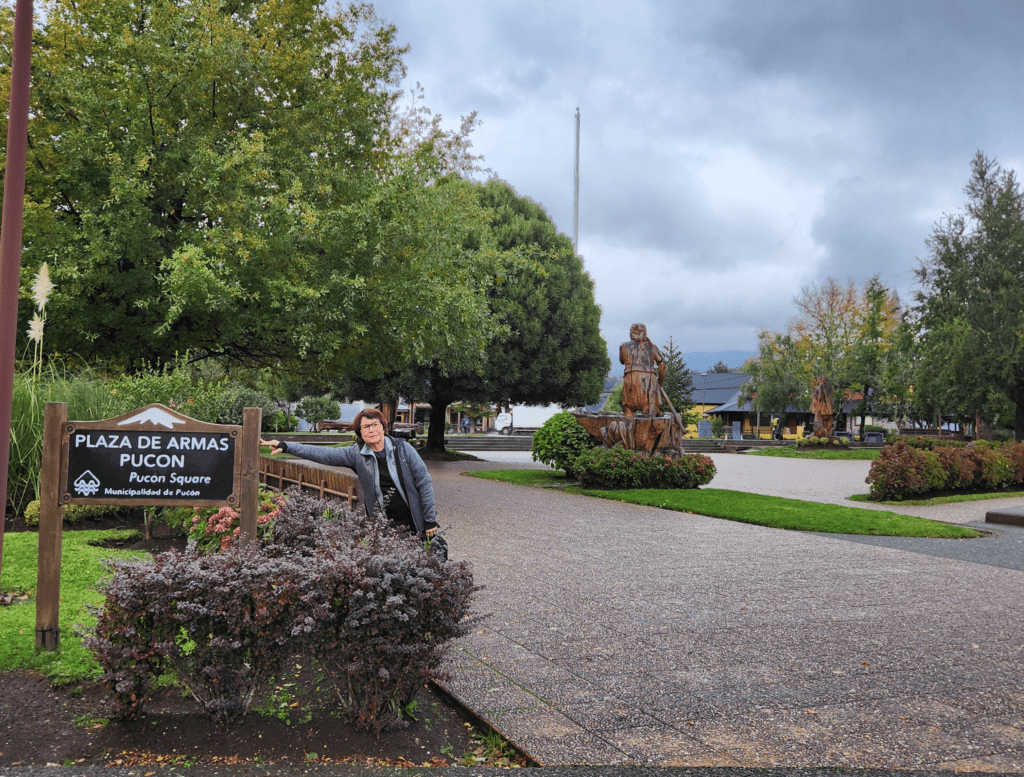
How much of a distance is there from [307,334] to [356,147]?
4.00 meters

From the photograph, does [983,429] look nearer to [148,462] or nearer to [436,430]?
[436,430]

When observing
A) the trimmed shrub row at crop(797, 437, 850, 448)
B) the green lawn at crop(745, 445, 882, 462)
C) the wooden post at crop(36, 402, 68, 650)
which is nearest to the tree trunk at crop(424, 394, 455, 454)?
the green lawn at crop(745, 445, 882, 462)

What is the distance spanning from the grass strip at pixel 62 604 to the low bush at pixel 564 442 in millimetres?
10321

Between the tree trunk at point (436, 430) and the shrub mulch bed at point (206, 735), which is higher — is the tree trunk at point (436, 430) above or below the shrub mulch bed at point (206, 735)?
above

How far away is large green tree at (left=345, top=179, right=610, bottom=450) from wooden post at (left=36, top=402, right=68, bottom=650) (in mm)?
18190

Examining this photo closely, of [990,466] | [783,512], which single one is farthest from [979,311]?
[783,512]

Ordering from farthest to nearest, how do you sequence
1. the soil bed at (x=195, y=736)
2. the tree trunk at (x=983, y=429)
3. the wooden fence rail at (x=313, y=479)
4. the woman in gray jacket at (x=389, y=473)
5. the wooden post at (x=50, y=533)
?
the tree trunk at (x=983, y=429) < the wooden fence rail at (x=313, y=479) < the woman in gray jacket at (x=389, y=473) < the wooden post at (x=50, y=533) < the soil bed at (x=195, y=736)

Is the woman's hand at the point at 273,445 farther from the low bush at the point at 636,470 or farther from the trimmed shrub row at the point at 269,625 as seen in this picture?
the low bush at the point at 636,470

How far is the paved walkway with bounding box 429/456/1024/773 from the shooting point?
3490 mm

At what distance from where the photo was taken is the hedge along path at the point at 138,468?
170 inches

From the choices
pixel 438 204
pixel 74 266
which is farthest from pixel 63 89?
pixel 438 204

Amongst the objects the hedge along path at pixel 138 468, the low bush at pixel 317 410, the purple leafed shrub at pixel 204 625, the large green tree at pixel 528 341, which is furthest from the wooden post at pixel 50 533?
the low bush at pixel 317 410

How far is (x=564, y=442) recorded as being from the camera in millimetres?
17391

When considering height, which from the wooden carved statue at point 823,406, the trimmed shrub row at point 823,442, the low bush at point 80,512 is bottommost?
the low bush at point 80,512
